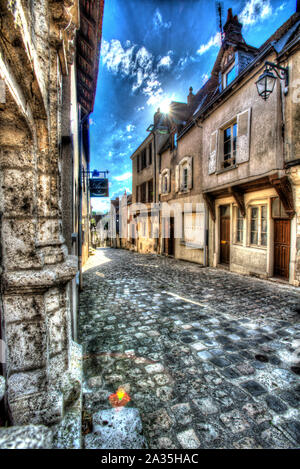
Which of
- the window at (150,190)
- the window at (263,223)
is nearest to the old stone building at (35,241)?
the window at (263,223)

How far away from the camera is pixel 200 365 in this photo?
2629mm

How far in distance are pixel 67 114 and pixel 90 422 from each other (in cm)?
345

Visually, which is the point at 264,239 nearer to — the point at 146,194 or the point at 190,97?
the point at 190,97

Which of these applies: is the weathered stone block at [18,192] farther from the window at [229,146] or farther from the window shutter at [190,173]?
the window shutter at [190,173]

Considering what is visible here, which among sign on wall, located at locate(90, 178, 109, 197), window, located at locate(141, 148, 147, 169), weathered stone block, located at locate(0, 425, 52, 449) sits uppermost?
window, located at locate(141, 148, 147, 169)

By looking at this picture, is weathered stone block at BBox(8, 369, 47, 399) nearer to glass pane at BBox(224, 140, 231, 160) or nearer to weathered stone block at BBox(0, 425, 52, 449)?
weathered stone block at BBox(0, 425, 52, 449)

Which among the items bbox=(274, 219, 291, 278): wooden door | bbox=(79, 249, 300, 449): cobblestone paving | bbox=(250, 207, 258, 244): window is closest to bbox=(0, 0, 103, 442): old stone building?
bbox=(79, 249, 300, 449): cobblestone paving

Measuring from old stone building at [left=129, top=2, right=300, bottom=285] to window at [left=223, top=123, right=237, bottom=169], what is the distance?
0.04 metres

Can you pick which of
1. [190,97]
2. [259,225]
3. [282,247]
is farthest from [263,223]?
[190,97]

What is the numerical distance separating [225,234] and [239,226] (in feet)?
3.29

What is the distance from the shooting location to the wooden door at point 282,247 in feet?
21.9

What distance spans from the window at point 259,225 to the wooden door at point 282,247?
353 millimetres

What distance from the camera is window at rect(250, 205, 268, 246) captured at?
7.38 metres
